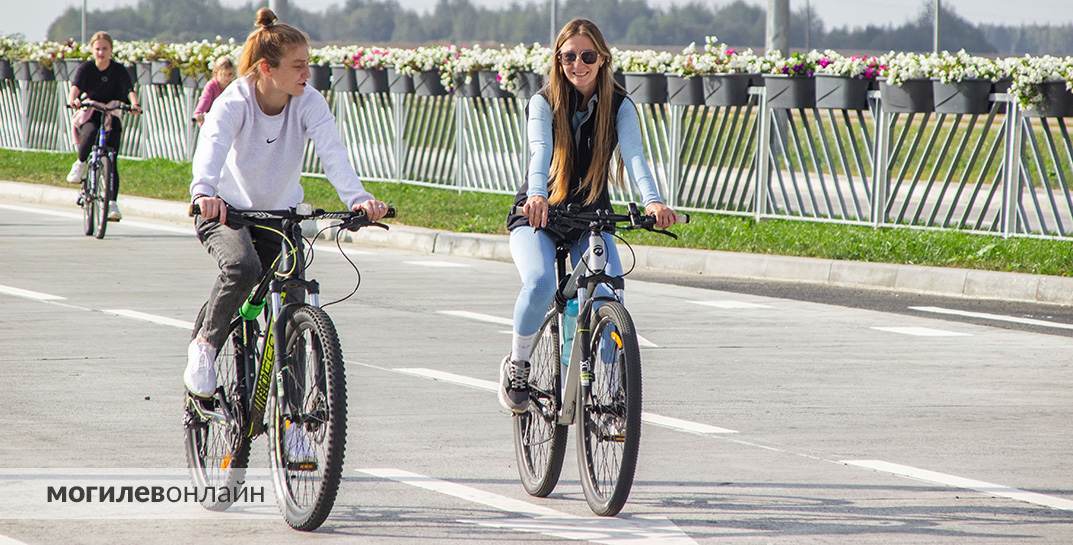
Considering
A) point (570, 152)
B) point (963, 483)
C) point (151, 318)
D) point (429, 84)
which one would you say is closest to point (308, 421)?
point (570, 152)

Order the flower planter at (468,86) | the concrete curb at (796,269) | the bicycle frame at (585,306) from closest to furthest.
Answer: the bicycle frame at (585,306)
the concrete curb at (796,269)
the flower planter at (468,86)

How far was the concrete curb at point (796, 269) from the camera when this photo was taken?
1387 cm

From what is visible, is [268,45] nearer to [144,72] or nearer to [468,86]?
[468,86]

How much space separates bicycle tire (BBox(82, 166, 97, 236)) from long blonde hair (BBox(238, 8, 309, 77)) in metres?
11.2

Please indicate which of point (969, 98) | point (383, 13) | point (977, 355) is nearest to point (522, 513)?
point (977, 355)

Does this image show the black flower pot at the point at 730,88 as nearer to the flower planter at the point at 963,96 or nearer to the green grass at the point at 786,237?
the green grass at the point at 786,237

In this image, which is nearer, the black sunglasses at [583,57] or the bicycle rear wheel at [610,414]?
the bicycle rear wheel at [610,414]

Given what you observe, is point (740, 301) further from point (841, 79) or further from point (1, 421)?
point (1, 421)

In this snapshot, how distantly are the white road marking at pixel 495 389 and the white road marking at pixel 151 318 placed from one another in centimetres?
215

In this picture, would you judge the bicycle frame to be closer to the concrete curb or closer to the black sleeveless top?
the black sleeveless top

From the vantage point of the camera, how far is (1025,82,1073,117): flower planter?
627 inches

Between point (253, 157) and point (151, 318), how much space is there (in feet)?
18.4

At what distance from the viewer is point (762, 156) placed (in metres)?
18.1

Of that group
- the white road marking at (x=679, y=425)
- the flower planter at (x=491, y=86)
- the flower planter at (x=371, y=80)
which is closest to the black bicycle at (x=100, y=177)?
the flower planter at (x=491, y=86)
